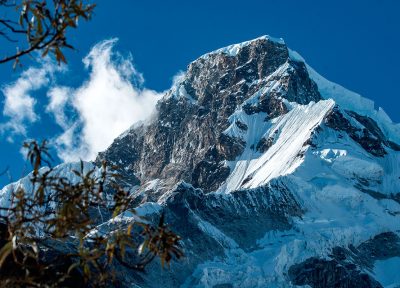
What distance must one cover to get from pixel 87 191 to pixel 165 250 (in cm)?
76

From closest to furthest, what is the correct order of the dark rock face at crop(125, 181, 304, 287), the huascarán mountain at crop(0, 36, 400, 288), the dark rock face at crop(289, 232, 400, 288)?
the dark rock face at crop(289, 232, 400, 288) < the huascarán mountain at crop(0, 36, 400, 288) < the dark rock face at crop(125, 181, 304, 287)

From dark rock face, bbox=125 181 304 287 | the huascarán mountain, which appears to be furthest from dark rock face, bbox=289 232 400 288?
dark rock face, bbox=125 181 304 287

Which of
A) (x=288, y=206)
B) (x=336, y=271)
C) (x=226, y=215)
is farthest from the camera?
(x=288, y=206)

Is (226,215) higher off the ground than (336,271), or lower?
higher

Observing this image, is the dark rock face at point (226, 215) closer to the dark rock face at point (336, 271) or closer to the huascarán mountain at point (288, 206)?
the huascarán mountain at point (288, 206)

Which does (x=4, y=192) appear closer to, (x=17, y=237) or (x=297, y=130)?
(x=297, y=130)

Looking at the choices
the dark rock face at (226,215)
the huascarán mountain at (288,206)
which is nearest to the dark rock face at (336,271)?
the huascarán mountain at (288,206)

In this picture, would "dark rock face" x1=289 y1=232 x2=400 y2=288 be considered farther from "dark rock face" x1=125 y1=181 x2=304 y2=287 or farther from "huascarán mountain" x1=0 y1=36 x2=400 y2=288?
"dark rock face" x1=125 y1=181 x2=304 y2=287

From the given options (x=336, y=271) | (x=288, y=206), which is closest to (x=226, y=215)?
(x=288, y=206)

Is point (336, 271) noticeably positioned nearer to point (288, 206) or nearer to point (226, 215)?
point (288, 206)

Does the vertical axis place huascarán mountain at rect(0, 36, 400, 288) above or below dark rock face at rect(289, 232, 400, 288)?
above

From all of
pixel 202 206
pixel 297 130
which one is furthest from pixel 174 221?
pixel 297 130

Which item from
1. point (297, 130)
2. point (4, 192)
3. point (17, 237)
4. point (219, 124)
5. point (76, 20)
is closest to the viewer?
point (17, 237)

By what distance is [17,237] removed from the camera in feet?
20.6
